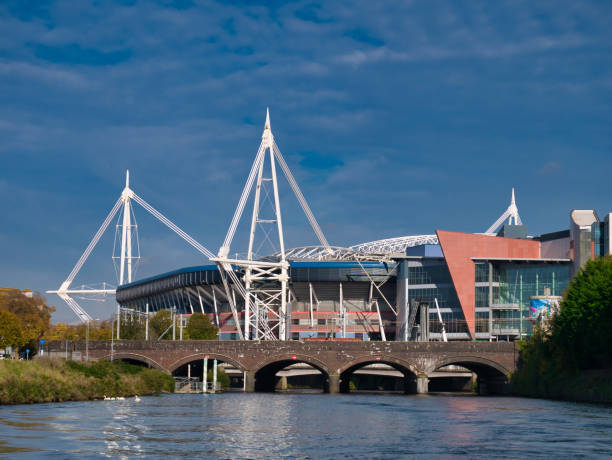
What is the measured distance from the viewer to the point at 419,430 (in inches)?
2127

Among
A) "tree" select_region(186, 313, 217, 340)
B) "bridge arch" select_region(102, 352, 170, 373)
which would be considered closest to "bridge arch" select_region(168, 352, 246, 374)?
"bridge arch" select_region(102, 352, 170, 373)

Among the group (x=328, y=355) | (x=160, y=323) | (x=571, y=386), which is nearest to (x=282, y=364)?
(x=328, y=355)

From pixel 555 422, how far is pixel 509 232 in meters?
97.0

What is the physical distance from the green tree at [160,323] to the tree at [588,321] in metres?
83.2

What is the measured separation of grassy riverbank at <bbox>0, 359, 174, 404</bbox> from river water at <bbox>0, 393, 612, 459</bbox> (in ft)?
8.51

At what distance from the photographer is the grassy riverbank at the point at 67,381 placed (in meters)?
70.4

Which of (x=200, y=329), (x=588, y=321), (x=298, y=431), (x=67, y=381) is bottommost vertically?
(x=298, y=431)

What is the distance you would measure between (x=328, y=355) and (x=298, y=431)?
63461 mm

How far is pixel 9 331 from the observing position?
116688mm

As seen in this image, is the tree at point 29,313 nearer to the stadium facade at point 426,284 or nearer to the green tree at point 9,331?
the green tree at point 9,331

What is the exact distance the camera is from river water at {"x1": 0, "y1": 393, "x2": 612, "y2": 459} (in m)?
41.7

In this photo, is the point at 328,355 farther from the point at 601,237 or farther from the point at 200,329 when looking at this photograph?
the point at 200,329

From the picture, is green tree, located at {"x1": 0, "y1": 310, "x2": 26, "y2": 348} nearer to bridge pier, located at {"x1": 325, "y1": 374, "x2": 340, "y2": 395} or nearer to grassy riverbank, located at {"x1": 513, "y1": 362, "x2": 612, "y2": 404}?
bridge pier, located at {"x1": 325, "y1": 374, "x2": 340, "y2": 395}

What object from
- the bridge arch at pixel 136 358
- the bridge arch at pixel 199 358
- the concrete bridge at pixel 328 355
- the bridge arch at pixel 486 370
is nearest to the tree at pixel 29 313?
the concrete bridge at pixel 328 355
